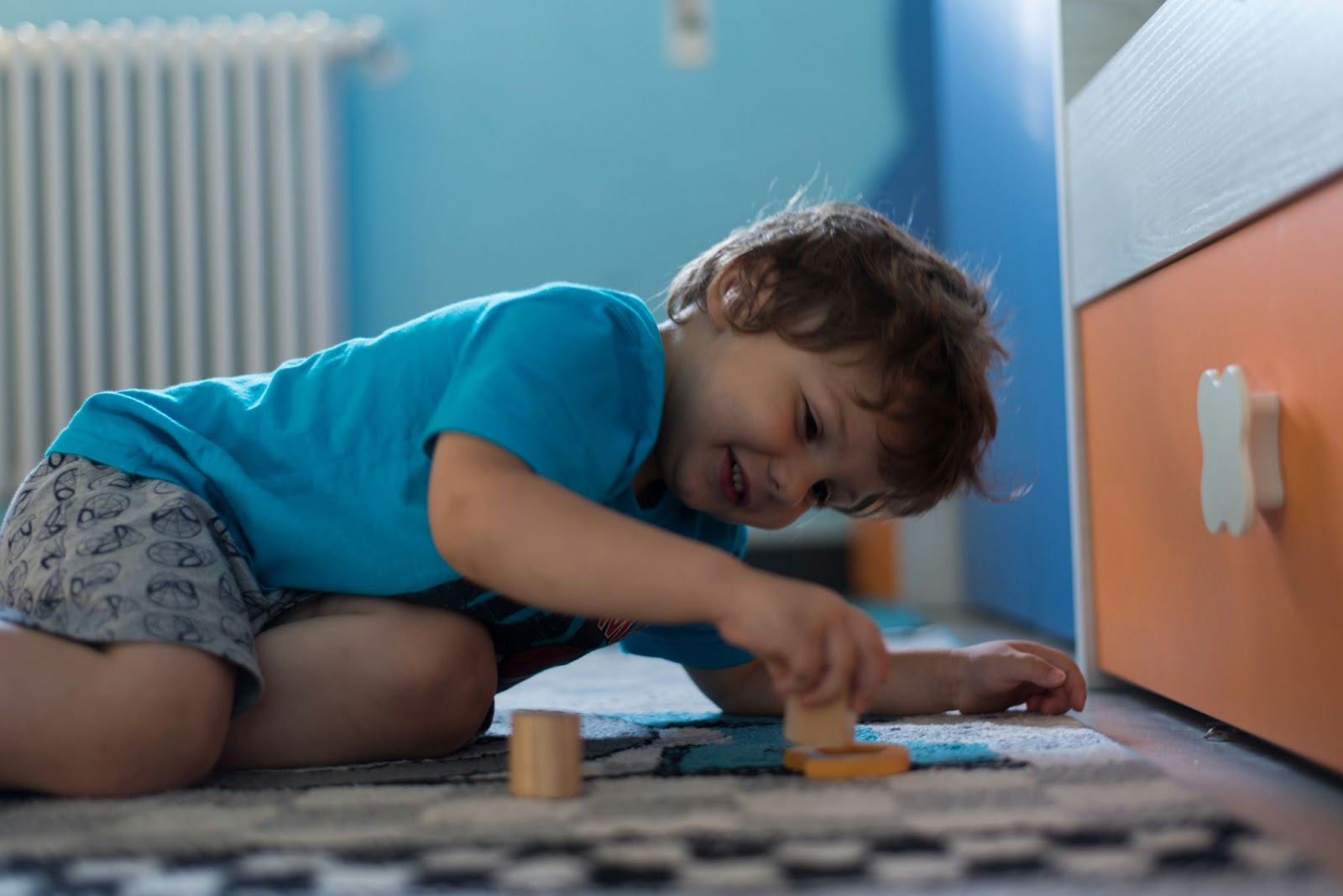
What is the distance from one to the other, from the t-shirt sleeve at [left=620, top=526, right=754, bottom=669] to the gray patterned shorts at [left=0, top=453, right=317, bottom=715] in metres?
0.26

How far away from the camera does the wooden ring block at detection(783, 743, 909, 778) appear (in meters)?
0.68

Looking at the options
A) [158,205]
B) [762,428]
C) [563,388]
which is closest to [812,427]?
[762,428]

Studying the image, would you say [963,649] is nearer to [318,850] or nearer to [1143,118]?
[1143,118]

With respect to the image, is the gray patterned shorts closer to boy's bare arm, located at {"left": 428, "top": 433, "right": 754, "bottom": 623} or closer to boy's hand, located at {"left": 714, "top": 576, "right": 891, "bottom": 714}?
boy's bare arm, located at {"left": 428, "top": 433, "right": 754, "bottom": 623}

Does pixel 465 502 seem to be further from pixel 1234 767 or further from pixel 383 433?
pixel 1234 767

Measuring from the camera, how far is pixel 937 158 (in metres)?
2.33

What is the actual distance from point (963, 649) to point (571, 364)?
0.38 metres

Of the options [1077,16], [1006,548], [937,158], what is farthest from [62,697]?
[937,158]

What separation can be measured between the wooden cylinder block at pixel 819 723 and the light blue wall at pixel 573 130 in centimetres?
175

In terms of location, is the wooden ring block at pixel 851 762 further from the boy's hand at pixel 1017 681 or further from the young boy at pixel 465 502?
the boy's hand at pixel 1017 681

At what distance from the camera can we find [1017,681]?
2.96 feet

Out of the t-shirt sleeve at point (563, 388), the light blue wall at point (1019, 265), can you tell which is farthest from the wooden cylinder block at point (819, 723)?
the light blue wall at point (1019, 265)

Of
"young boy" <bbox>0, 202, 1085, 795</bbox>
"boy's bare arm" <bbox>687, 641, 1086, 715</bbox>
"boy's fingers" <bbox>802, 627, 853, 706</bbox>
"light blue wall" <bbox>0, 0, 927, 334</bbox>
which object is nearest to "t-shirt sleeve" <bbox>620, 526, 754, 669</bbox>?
"young boy" <bbox>0, 202, 1085, 795</bbox>

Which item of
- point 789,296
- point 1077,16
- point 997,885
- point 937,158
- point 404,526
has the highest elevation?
point 937,158
